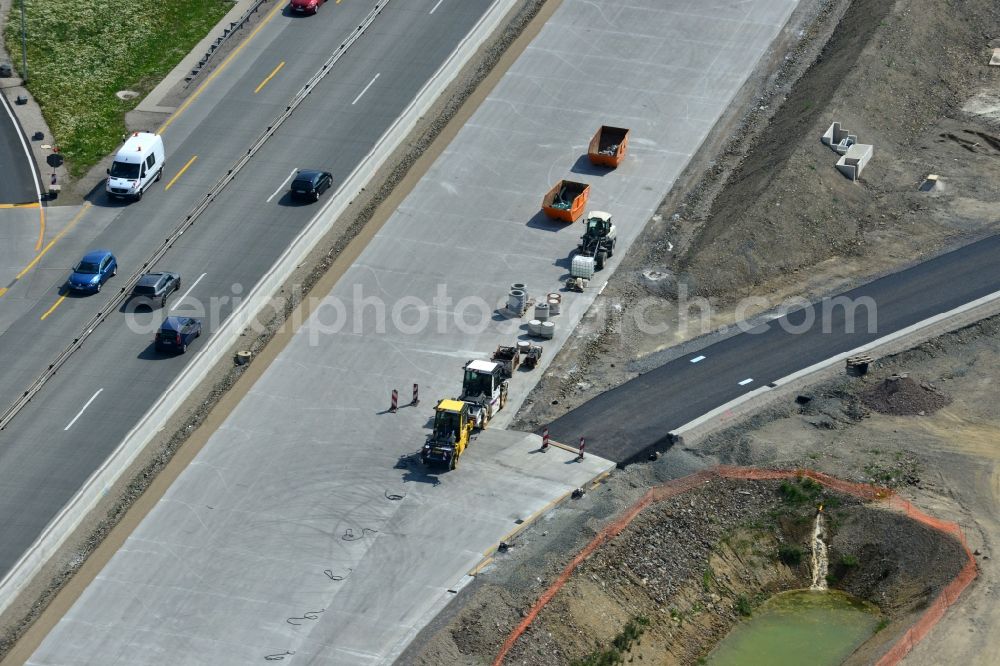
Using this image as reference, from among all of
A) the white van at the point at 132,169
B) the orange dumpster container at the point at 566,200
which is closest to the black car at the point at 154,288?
the white van at the point at 132,169

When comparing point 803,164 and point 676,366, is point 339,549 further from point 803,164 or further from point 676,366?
point 803,164

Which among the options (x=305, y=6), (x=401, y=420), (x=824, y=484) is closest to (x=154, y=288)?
(x=401, y=420)

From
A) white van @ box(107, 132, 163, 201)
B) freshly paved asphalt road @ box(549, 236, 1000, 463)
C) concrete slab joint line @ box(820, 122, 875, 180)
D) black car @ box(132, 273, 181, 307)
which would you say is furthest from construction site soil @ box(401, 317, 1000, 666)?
white van @ box(107, 132, 163, 201)

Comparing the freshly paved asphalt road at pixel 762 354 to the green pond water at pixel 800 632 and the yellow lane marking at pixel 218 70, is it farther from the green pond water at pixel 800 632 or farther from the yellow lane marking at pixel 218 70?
the yellow lane marking at pixel 218 70

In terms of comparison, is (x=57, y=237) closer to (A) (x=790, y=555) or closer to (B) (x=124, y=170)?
A: (B) (x=124, y=170)

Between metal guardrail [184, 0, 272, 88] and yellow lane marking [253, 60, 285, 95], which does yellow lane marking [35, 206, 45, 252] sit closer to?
metal guardrail [184, 0, 272, 88]

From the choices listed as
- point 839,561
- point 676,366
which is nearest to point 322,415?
point 676,366
